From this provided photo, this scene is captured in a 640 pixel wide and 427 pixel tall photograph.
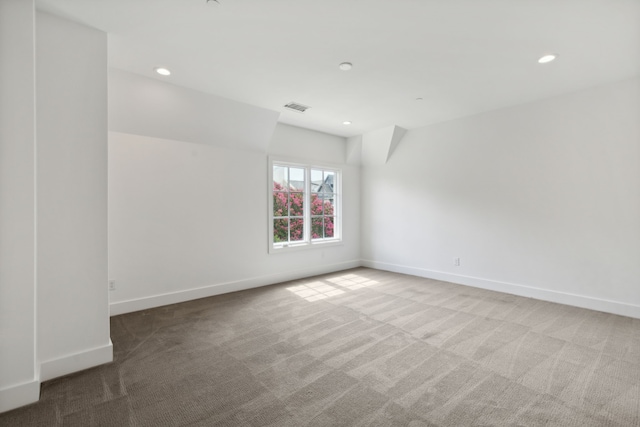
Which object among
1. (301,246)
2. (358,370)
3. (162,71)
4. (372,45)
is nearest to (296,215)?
(301,246)

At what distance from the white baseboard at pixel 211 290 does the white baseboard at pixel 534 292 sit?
5.35 feet

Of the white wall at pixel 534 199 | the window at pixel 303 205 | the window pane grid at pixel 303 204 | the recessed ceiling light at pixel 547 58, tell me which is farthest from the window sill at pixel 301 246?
the recessed ceiling light at pixel 547 58

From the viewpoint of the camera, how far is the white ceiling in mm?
2086

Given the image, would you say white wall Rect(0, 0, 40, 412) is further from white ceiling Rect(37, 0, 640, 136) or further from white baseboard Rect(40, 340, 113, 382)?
white ceiling Rect(37, 0, 640, 136)

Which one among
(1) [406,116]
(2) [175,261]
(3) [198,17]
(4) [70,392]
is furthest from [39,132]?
(1) [406,116]

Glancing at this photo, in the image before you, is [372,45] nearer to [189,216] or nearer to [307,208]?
[189,216]

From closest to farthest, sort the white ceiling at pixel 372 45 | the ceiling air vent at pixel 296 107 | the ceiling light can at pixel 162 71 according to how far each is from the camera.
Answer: the white ceiling at pixel 372 45, the ceiling light can at pixel 162 71, the ceiling air vent at pixel 296 107

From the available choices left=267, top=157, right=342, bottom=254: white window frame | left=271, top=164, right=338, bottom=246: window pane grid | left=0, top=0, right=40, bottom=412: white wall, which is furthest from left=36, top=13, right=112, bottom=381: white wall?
left=271, top=164, right=338, bottom=246: window pane grid

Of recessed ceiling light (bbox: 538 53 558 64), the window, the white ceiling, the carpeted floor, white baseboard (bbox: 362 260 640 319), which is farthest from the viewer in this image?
the window

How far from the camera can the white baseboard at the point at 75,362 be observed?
2105 mm

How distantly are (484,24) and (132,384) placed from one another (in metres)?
3.78

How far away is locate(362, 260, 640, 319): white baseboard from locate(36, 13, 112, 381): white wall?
178 inches

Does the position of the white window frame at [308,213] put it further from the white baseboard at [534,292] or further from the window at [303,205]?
the white baseboard at [534,292]

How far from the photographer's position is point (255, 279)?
14.9 feet
